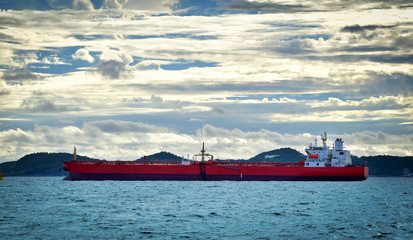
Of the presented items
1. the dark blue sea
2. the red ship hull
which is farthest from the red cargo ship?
the dark blue sea

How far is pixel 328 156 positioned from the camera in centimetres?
8169

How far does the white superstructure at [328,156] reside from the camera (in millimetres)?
80500

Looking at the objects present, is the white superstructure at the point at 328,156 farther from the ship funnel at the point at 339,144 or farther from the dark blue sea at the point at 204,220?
the dark blue sea at the point at 204,220

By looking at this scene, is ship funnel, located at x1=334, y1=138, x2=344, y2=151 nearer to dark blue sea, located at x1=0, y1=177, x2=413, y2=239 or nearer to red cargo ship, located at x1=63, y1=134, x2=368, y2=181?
red cargo ship, located at x1=63, y1=134, x2=368, y2=181

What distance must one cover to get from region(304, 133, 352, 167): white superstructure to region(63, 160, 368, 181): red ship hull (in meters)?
3.28

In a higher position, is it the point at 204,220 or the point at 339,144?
the point at 339,144

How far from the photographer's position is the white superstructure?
80.5 meters

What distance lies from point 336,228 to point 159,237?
1108cm

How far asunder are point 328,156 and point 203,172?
22.8 m

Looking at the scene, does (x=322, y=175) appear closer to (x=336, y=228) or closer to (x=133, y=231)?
(x=336, y=228)

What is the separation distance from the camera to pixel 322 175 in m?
77.3

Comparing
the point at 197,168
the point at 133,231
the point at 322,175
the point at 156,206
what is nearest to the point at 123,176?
the point at 197,168

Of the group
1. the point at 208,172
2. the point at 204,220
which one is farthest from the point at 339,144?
the point at 204,220

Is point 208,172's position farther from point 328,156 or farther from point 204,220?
point 204,220
